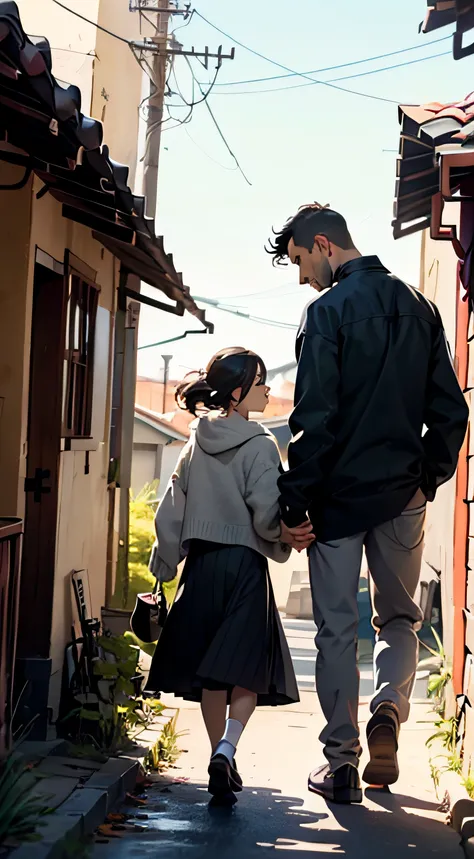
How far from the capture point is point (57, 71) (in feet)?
31.9

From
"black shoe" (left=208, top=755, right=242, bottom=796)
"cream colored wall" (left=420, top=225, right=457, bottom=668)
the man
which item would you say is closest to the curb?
"black shoe" (left=208, top=755, right=242, bottom=796)

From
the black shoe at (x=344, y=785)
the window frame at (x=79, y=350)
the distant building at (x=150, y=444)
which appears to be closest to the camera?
the black shoe at (x=344, y=785)

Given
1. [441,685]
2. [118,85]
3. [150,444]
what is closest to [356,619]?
[441,685]

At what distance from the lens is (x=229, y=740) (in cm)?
509

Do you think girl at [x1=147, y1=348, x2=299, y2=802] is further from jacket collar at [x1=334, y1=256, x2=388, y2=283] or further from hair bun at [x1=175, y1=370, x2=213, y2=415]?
jacket collar at [x1=334, y1=256, x2=388, y2=283]

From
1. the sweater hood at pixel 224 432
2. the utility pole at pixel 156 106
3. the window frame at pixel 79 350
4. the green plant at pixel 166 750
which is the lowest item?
the green plant at pixel 166 750

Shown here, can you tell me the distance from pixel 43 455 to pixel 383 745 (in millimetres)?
2955

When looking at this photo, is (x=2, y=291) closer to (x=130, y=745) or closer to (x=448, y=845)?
(x=130, y=745)

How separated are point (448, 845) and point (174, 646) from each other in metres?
1.68

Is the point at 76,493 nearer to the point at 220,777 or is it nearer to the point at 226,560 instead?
the point at 226,560

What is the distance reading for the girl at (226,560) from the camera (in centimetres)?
526

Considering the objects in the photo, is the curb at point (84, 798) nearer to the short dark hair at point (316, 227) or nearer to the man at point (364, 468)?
the man at point (364, 468)

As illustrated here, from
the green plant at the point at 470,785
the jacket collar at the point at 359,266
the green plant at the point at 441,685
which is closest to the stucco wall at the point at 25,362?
the jacket collar at the point at 359,266

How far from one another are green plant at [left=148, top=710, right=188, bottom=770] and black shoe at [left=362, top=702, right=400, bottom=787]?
193 cm
